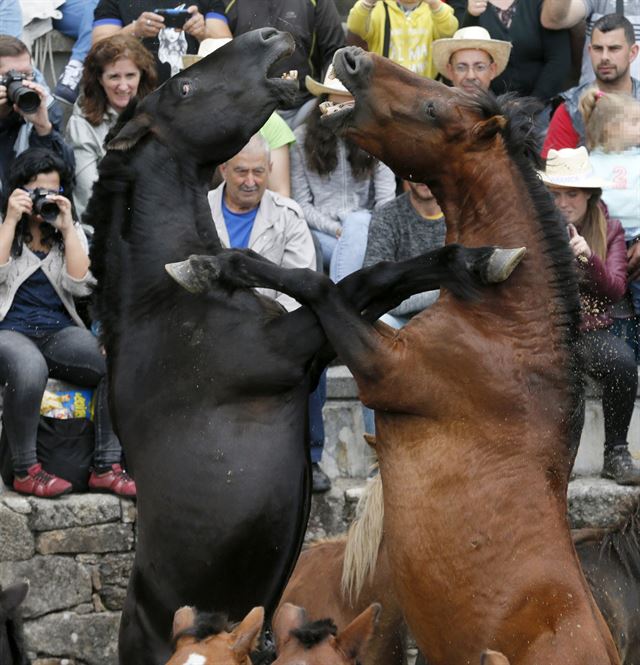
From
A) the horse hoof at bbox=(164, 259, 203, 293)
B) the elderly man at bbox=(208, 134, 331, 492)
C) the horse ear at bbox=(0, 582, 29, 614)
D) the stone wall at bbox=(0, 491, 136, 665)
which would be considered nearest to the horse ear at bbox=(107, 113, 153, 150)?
the horse hoof at bbox=(164, 259, 203, 293)

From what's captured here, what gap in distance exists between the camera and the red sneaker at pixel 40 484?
804 cm

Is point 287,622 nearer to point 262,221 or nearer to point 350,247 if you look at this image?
point 262,221

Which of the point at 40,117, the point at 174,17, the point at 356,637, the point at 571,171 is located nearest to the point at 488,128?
the point at 356,637

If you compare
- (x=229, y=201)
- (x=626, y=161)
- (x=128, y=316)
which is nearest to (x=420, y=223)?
(x=229, y=201)

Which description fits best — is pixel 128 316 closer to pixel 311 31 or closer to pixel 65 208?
pixel 65 208

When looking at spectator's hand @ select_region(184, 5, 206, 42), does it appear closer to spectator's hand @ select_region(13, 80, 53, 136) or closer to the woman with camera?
spectator's hand @ select_region(13, 80, 53, 136)

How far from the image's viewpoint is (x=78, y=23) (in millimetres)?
10211

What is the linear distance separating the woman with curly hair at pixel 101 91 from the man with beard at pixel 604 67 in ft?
A: 8.78

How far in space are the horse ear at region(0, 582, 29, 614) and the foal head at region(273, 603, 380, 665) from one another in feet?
4.44

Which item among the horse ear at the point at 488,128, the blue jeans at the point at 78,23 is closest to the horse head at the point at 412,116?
the horse ear at the point at 488,128

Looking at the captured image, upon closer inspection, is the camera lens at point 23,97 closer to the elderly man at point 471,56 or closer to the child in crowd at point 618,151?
the elderly man at point 471,56

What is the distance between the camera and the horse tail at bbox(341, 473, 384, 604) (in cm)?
635

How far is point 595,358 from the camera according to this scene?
8.27 metres

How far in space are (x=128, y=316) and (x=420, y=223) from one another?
9.82 feet
